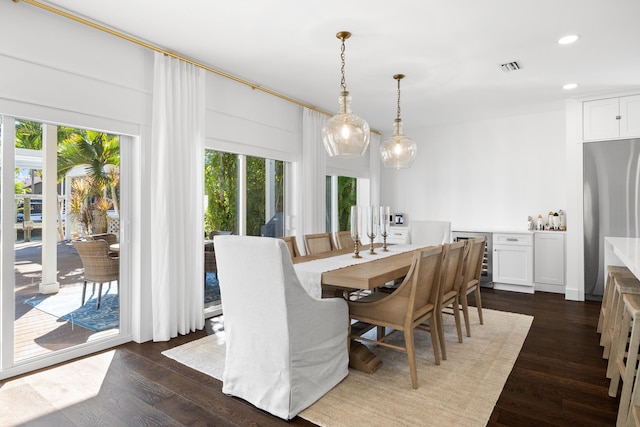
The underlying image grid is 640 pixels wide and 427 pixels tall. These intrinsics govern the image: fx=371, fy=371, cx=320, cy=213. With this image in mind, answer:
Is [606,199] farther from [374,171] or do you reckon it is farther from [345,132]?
[345,132]

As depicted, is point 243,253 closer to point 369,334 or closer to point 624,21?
point 369,334

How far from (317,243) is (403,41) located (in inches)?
79.1

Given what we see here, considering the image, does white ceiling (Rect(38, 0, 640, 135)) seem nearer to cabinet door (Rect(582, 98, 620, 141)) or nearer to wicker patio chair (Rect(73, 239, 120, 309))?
cabinet door (Rect(582, 98, 620, 141))

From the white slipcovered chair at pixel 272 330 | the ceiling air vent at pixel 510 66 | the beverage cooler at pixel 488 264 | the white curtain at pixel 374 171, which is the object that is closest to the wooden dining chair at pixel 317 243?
the white slipcovered chair at pixel 272 330

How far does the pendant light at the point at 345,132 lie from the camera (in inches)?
119

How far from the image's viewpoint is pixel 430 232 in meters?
4.45

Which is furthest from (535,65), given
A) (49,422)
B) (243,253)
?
(49,422)

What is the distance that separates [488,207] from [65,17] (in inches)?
226

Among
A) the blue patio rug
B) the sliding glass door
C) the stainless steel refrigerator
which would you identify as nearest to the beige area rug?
the blue patio rug

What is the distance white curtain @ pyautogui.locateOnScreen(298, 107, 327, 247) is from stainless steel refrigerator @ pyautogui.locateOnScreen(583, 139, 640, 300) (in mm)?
3379

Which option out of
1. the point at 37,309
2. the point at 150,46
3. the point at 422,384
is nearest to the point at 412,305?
the point at 422,384

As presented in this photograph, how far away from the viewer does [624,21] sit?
2.81m

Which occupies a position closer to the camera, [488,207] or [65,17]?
[65,17]

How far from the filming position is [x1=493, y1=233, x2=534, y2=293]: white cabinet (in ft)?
16.5
